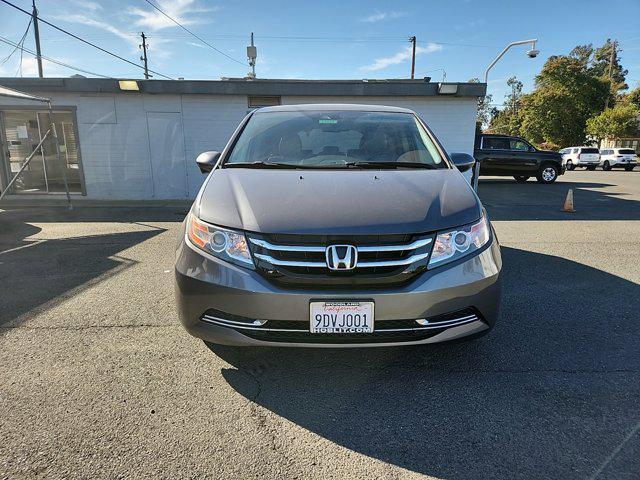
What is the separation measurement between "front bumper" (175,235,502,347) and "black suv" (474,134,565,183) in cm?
1649

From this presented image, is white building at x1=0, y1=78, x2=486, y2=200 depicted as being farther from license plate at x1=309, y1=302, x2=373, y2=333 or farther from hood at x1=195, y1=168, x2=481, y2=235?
license plate at x1=309, y1=302, x2=373, y2=333

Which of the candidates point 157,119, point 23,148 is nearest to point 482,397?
point 157,119

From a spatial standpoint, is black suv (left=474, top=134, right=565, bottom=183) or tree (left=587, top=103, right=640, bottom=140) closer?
black suv (left=474, top=134, right=565, bottom=183)

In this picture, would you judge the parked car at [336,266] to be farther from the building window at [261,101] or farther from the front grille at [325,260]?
the building window at [261,101]

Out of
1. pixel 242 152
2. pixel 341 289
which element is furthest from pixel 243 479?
pixel 242 152

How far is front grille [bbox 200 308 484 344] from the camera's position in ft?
7.57

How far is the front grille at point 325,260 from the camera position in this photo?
231 centimetres

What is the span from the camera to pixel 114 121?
11781mm

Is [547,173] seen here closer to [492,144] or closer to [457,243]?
[492,144]

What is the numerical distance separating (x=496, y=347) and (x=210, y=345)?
2040 millimetres

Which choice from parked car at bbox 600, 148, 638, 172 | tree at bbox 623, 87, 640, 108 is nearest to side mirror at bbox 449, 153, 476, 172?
parked car at bbox 600, 148, 638, 172

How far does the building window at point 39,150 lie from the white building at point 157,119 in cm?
3

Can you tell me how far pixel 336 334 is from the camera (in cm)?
230

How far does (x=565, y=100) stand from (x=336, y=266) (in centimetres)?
5091
